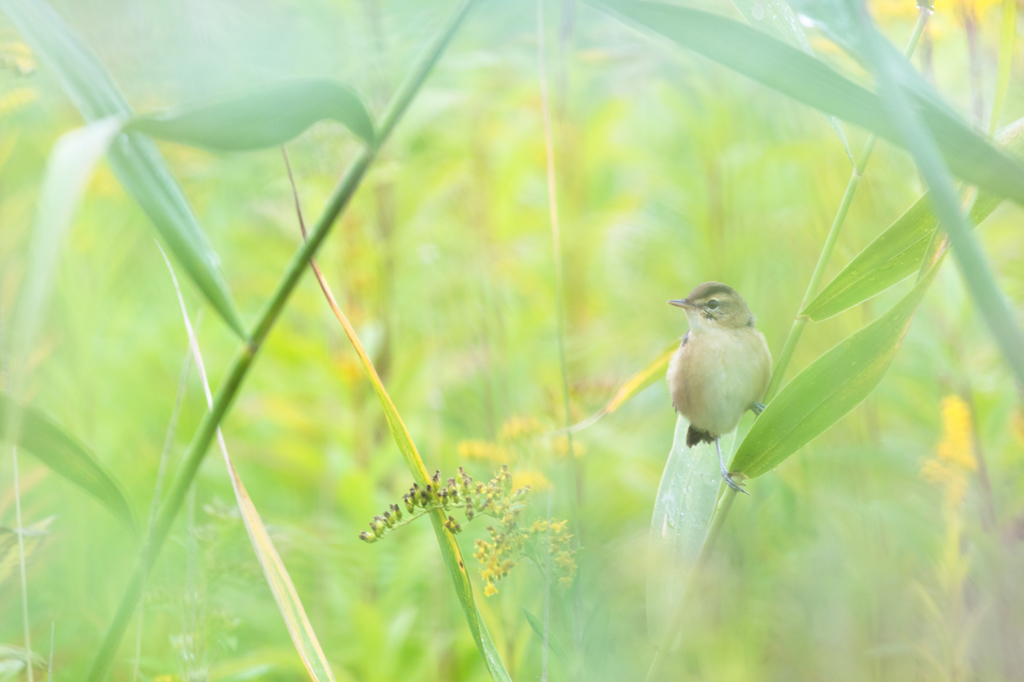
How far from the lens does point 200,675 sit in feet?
1.82

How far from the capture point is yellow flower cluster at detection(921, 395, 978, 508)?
73 centimetres

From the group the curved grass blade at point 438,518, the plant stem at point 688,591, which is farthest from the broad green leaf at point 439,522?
the plant stem at point 688,591

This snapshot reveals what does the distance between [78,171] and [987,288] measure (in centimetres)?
33

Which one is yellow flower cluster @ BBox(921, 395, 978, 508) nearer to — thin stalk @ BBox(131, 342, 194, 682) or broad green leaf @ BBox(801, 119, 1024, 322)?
broad green leaf @ BBox(801, 119, 1024, 322)

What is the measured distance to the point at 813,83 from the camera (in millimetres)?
324

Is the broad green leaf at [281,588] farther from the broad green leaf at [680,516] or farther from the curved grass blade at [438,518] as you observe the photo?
the broad green leaf at [680,516]

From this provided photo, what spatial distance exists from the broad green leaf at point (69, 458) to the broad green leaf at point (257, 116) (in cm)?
19

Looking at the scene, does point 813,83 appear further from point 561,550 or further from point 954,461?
point 954,461

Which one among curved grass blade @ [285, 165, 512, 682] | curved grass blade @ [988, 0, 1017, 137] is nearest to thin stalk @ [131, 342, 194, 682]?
curved grass blade @ [285, 165, 512, 682]

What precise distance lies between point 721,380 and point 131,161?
1.38 ft

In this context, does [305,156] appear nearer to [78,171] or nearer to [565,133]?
[565,133]

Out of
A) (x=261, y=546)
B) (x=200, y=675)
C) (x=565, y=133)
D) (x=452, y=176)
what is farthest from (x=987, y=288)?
(x=565, y=133)

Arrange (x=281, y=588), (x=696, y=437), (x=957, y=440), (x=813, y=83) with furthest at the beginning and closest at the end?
(x=957, y=440) < (x=696, y=437) < (x=281, y=588) < (x=813, y=83)

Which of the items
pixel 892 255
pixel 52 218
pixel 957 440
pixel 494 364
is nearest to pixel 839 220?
pixel 892 255
